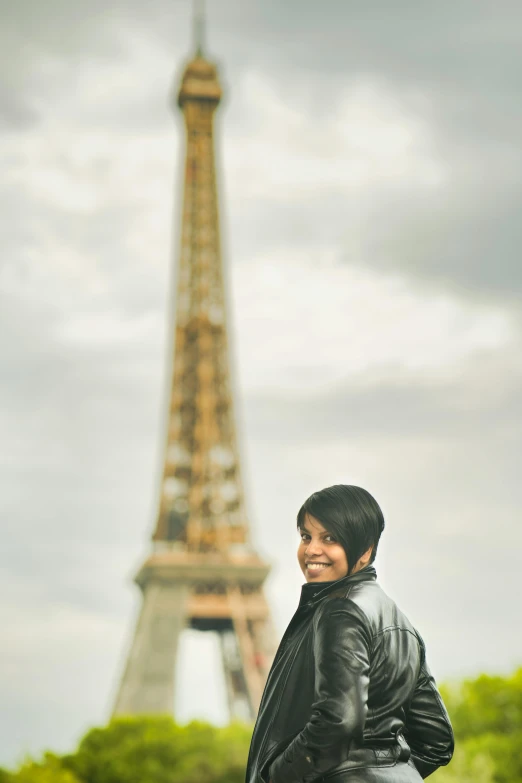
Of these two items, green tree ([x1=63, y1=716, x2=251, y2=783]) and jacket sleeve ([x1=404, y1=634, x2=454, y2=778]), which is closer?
jacket sleeve ([x1=404, y1=634, x2=454, y2=778])

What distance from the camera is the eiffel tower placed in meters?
47.8

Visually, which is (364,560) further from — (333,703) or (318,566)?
(333,703)

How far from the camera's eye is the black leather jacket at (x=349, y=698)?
405cm

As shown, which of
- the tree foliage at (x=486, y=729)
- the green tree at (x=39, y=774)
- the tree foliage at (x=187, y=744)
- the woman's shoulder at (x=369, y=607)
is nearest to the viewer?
the woman's shoulder at (x=369, y=607)

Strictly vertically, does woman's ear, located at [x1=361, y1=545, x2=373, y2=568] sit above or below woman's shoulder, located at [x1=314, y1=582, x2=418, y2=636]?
above

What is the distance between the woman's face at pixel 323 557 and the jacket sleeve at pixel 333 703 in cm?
30

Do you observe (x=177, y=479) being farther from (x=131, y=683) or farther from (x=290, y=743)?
(x=290, y=743)

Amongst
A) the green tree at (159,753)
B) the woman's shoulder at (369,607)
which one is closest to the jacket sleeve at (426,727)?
the woman's shoulder at (369,607)

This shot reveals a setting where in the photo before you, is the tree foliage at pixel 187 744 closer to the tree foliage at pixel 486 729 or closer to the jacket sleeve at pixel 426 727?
the tree foliage at pixel 486 729

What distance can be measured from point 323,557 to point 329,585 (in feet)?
0.40

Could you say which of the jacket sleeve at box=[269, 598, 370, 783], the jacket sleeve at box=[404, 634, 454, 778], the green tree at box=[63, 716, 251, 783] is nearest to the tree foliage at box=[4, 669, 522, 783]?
the green tree at box=[63, 716, 251, 783]

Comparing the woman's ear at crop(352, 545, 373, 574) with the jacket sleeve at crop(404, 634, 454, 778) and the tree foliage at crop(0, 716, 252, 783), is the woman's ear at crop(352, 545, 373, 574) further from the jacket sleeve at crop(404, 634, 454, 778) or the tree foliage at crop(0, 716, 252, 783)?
the tree foliage at crop(0, 716, 252, 783)

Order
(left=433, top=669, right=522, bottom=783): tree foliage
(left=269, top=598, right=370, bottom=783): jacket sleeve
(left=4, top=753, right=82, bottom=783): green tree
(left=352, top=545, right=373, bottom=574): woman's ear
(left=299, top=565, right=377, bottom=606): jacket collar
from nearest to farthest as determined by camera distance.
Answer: (left=269, top=598, right=370, bottom=783): jacket sleeve
(left=299, top=565, right=377, bottom=606): jacket collar
(left=352, top=545, right=373, bottom=574): woman's ear
(left=433, top=669, right=522, bottom=783): tree foliage
(left=4, top=753, right=82, bottom=783): green tree

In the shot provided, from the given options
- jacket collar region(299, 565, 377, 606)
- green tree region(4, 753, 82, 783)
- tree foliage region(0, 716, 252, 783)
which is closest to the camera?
jacket collar region(299, 565, 377, 606)
